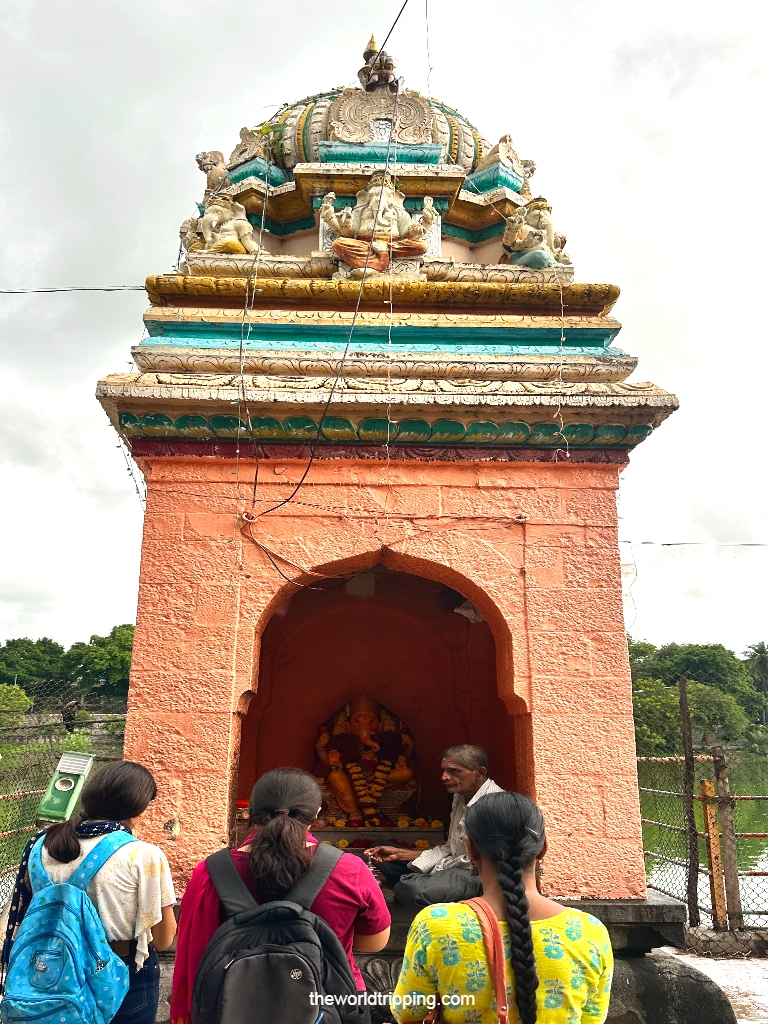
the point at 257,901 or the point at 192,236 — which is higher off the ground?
the point at 192,236

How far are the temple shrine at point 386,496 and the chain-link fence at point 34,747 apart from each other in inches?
33.1

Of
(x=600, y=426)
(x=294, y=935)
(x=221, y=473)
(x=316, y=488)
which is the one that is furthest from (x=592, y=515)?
(x=294, y=935)

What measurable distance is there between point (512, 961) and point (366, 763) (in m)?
4.43

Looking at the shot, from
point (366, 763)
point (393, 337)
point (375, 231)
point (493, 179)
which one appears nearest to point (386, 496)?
point (393, 337)

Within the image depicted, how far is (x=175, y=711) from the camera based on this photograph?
407 cm

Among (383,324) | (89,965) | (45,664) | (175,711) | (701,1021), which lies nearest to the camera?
(89,965)

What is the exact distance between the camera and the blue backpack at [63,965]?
2.12 meters

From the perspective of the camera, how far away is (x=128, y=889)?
233 cm

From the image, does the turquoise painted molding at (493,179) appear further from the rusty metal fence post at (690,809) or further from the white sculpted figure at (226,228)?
the rusty metal fence post at (690,809)

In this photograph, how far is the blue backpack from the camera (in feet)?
6.97

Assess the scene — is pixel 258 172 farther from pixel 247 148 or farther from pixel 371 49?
pixel 371 49

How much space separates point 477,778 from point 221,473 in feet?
7.30

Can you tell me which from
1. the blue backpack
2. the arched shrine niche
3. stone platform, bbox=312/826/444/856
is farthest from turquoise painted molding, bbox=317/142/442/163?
the blue backpack

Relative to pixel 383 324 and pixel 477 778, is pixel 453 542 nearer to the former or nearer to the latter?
pixel 477 778
